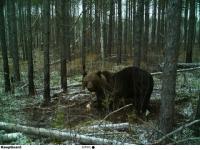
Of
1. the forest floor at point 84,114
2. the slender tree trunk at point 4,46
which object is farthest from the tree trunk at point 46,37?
the slender tree trunk at point 4,46

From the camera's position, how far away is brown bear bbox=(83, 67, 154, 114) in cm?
1050

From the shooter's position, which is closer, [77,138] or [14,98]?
[77,138]

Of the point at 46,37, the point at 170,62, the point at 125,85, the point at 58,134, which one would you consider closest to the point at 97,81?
the point at 125,85

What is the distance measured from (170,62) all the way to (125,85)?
3.88 meters

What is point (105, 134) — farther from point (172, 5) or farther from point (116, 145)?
point (172, 5)

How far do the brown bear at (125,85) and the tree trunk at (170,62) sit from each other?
3017 millimetres

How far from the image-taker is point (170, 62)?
23.1ft

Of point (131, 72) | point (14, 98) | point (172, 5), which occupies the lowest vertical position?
point (14, 98)

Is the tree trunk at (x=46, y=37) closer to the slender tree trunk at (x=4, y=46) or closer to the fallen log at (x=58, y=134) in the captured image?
the slender tree trunk at (x=4, y=46)

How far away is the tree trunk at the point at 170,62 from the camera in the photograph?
689 centimetres

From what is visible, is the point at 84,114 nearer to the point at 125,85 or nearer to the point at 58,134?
the point at 125,85

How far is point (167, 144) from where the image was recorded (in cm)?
673

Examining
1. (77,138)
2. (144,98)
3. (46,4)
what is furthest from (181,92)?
(77,138)

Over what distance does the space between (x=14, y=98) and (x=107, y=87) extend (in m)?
4.56
